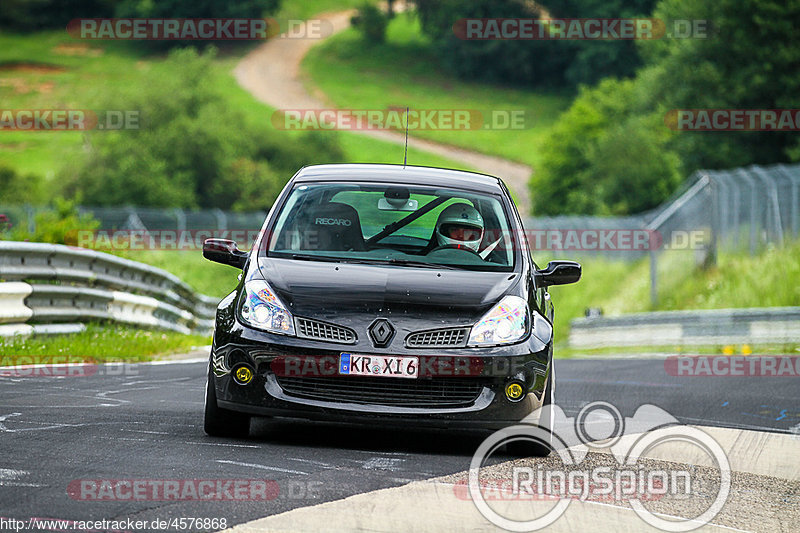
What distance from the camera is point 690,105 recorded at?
53.9 metres

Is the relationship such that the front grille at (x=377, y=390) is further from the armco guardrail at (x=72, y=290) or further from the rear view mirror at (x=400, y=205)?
the armco guardrail at (x=72, y=290)

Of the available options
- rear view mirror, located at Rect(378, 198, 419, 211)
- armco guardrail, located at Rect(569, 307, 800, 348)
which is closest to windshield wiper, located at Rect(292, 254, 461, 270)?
rear view mirror, located at Rect(378, 198, 419, 211)

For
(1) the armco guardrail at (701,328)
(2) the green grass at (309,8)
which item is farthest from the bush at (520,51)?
(1) the armco guardrail at (701,328)

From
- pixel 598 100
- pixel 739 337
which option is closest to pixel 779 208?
pixel 739 337

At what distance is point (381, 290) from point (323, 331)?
16.9 inches

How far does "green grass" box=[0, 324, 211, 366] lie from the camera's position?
12500 millimetres

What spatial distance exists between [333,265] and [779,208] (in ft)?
64.0

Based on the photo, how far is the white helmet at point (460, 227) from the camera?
8.65m

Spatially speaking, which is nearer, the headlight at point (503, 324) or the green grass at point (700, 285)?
the headlight at point (503, 324)

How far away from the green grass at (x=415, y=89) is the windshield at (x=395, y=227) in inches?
3486

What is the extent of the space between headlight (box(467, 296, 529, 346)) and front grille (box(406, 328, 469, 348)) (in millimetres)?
54

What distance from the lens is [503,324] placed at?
7.68 meters

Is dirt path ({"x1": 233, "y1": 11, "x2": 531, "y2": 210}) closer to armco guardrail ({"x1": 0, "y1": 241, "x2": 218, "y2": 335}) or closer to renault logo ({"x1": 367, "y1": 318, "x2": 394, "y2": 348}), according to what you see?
armco guardrail ({"x1": 0, "y1": 241, "x2": 218, "y2": 335})

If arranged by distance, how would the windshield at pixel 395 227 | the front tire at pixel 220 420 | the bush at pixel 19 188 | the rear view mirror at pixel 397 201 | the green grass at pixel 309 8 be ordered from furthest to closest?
the green grass at pixel 309 8 → the bush at pixel 19 188 → the rear view mirror at pixel 397 201 → the windshield at pixel 395 227 → the front tire at pixel 220 420
